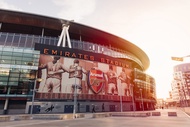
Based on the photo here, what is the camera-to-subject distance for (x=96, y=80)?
4634 cm

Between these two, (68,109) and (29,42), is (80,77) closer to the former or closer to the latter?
(68,109)

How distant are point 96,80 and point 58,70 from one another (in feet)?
42.6

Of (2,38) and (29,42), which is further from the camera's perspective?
(29,42)

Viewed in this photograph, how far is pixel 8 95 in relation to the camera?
1460 inches

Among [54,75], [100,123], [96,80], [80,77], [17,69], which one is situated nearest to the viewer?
[100,123]

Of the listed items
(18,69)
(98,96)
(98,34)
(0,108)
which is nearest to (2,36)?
(18,69)

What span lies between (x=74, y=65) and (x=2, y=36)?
26.8 m

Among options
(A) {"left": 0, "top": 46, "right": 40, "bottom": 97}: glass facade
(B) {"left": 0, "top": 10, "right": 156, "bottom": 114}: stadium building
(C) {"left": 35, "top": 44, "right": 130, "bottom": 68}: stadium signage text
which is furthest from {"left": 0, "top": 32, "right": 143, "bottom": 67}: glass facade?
(C) {"left": 35, "top": 44, "right": 130, "bottom": 68}: stadium signage text

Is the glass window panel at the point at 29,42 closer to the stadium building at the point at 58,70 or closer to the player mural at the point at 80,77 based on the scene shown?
the stadium building at the point at 58,70

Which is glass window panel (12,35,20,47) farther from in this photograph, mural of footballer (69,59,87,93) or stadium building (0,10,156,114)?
mural of footballer (69,59,87,93)

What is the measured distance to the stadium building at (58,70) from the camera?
3869 centimetres

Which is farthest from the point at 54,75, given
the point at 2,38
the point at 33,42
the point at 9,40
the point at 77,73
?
the point at 2,38

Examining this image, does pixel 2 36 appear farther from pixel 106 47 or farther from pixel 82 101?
pixel 106 47

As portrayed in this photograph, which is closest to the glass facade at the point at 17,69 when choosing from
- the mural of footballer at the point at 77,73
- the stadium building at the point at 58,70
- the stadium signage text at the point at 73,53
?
the stadium building at the point at 58,70
